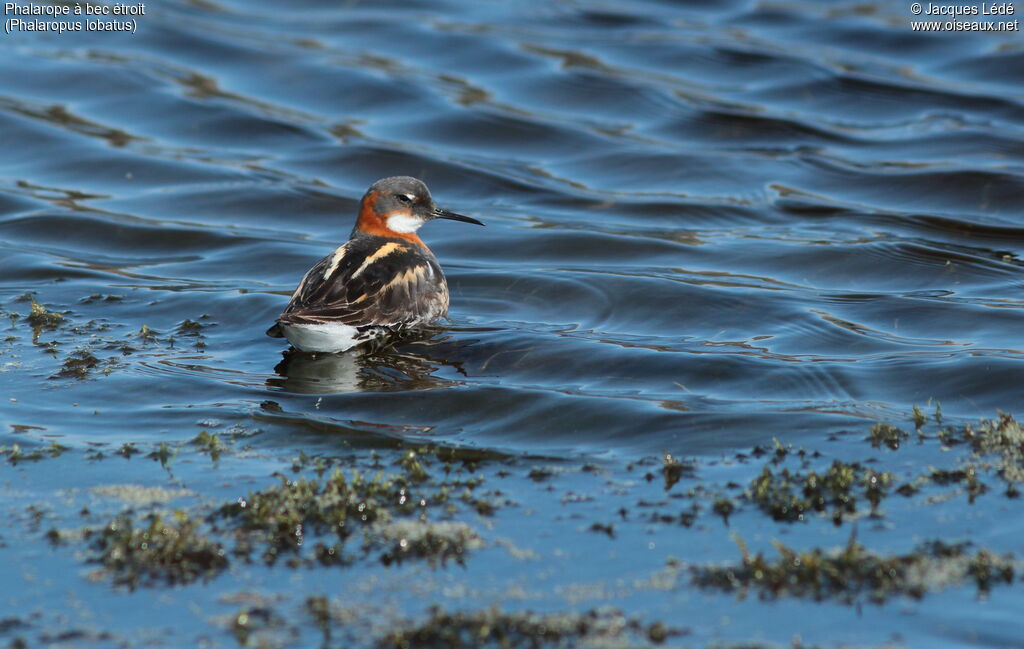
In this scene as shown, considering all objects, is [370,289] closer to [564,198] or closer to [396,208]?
[396,208]

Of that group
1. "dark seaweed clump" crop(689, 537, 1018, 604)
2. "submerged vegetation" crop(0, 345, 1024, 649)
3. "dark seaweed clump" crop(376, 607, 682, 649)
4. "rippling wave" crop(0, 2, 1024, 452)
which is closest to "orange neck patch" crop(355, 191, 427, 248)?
"rippling wave" crop(0, 2, 1024, 452)

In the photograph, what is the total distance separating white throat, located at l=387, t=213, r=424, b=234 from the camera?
8586mm

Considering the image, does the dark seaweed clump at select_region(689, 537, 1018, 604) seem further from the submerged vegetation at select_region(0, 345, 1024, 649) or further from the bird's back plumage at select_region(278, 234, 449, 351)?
the bird's back plumage at select_region(278, 234, 449, 351)

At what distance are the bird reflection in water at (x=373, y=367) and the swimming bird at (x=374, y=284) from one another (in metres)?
0.07

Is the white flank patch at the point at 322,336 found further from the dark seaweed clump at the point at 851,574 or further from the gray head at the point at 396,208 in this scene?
the dark seaweed clump at the point at 851,574

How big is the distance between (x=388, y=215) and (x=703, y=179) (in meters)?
3.43

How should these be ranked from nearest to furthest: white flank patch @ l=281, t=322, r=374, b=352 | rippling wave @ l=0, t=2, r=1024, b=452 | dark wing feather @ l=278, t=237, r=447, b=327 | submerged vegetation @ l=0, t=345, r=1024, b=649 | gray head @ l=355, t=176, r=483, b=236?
submerged vegetation @ l=0, t=345, r=1024, b=649
rippling wave @ l=0, t=2, r=1024, b=452
white flank patch @ l=281, t=322, r=374, b=352
dark wing feather @ l=278, t=237, r=447, b=327
gray head @ l=355, t=176, r=483, b=236

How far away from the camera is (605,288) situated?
834cm

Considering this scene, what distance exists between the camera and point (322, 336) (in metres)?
7.00

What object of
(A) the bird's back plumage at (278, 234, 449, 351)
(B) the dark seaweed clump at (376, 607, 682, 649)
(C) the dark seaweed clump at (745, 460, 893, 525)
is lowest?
(B) the dark seaweed clump at (376, 607, 682, 649)

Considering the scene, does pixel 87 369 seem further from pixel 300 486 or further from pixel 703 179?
pixel 703 179

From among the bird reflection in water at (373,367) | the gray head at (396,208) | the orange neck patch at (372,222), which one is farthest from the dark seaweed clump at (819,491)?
the orange neck patch at (372,222)

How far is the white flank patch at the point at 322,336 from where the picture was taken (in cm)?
693

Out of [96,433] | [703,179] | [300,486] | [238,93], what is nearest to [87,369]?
[96,433]
